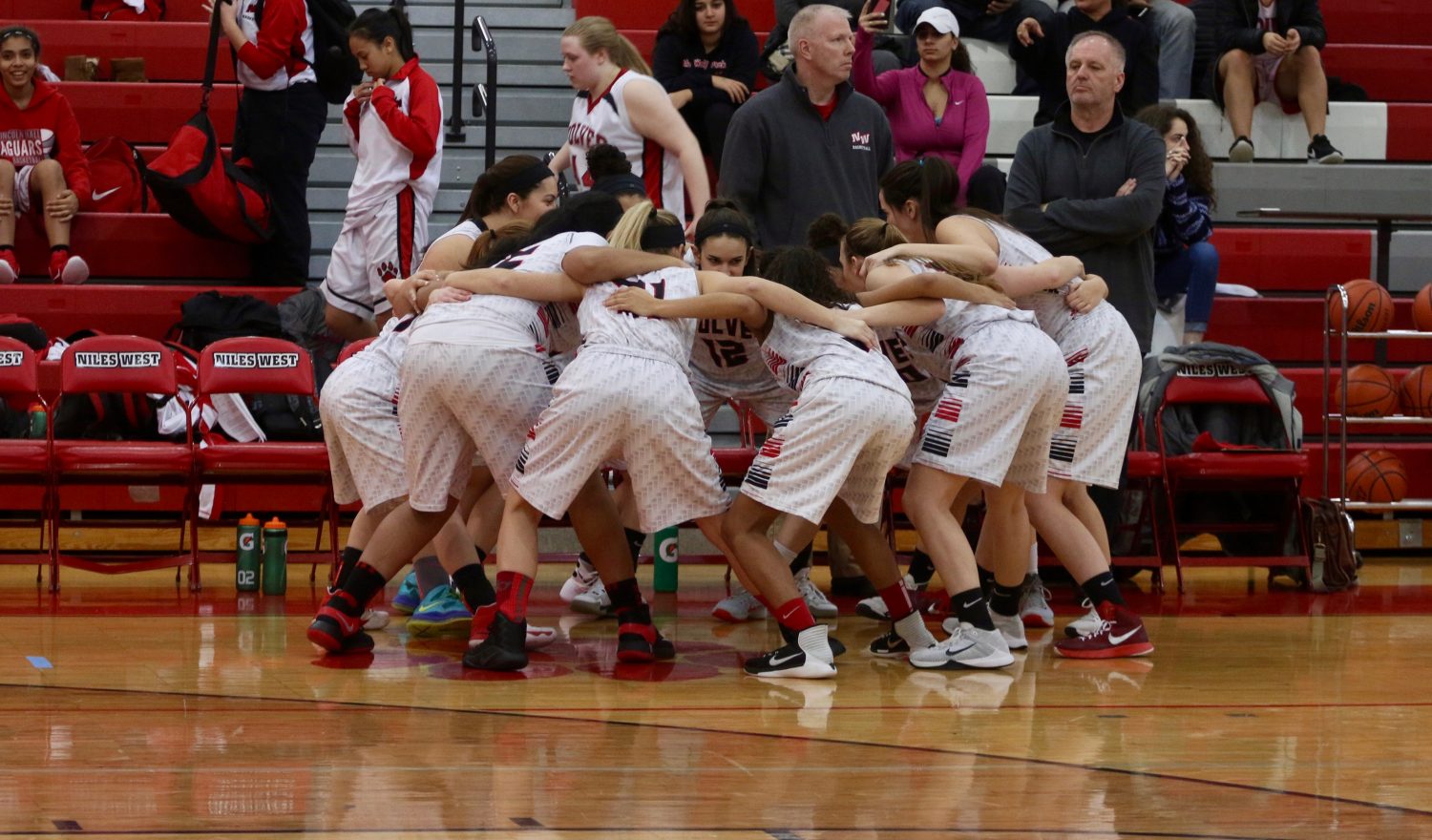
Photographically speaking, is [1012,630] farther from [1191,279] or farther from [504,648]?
[1191,279]

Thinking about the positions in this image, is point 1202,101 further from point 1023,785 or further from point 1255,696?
point 1023,785

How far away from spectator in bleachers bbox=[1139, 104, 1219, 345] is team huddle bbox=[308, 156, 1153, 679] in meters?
2.40

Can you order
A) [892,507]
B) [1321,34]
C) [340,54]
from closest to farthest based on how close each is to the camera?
[892,507], [340,54], [1321,34]

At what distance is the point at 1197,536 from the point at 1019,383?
3286 millimetres

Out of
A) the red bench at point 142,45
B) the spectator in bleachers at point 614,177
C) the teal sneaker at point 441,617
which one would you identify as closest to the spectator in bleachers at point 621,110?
the spectator in bleachers at point 614,177

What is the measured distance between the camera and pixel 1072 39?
29.4 feet

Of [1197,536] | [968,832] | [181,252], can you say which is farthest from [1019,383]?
[181,252]

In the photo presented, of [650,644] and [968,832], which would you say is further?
[650,644]

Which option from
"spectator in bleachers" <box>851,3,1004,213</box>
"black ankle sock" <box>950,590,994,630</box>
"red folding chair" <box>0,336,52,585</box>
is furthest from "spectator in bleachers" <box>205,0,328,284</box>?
"black ankle sock" <box>950,590,994,630</box>

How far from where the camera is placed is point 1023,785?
12.5 feet

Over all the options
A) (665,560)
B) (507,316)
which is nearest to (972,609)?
(507,316)

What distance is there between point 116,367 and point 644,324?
9.54ft

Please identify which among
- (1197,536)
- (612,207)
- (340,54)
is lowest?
(1197,536)

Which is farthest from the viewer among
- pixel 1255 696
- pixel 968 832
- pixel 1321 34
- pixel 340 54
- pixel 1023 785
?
pixel 1321 34
